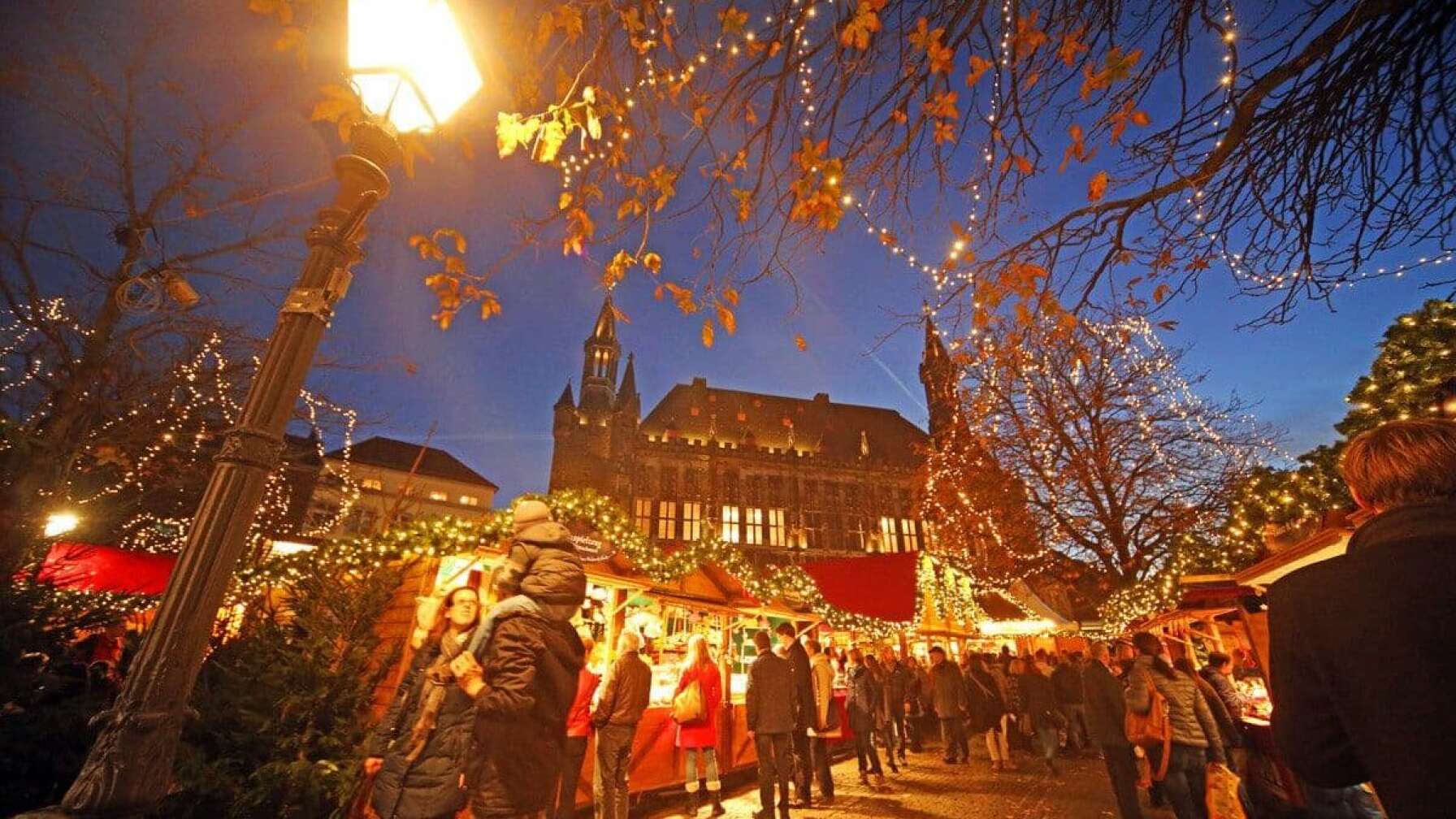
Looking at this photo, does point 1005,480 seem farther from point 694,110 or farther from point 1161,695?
point 694,110

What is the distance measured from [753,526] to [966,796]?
1269 inches

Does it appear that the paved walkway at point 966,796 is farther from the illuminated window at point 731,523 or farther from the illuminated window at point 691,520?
the illuminated window at point 731,523

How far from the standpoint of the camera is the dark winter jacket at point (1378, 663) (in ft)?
3.93

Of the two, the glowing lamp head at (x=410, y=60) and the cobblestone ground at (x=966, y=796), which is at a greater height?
the glowing lamp head at (x=410, y=60)

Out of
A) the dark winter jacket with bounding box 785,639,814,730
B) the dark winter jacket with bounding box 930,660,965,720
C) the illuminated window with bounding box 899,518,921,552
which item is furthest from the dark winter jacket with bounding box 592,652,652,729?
the illuminated window with bounding box 899,518,921,552

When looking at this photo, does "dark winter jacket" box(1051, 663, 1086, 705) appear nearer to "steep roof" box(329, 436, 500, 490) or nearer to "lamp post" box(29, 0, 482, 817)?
"lamp post" box(29, 0, 482, 817)

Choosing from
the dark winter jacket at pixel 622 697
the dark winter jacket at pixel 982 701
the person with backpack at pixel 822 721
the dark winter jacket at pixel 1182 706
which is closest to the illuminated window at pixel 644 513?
the dark winter jacket at pixel 982 701

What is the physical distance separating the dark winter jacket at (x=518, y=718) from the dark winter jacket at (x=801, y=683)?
14.4 ft

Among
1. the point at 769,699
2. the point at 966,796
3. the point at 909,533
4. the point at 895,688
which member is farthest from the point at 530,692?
the point at 909,533

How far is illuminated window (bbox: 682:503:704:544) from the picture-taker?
37750 mm

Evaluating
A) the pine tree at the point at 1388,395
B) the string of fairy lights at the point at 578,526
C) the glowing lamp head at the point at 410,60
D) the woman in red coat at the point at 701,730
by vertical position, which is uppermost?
the pine tree at the point at 1388,395

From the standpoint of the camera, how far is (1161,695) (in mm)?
5039

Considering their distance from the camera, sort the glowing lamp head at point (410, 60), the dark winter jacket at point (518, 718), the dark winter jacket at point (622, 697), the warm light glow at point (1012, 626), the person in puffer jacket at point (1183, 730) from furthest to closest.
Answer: the warm light glow at point (1012, 626) < the dark winter jacket at point (622, 697) < the person in puffer jacket at point (1183, 730) < the dark winter jacket at point (518, 718) < the glowing lamp head at point (410, 60)

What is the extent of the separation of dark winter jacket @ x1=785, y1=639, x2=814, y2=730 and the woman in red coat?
979 mm
